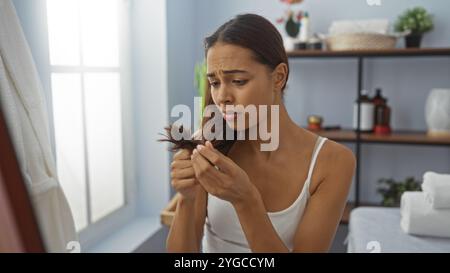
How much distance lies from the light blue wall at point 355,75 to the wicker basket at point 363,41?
0.05 meters

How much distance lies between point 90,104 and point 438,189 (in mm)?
433

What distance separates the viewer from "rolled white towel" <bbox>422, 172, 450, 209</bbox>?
1.50 feet

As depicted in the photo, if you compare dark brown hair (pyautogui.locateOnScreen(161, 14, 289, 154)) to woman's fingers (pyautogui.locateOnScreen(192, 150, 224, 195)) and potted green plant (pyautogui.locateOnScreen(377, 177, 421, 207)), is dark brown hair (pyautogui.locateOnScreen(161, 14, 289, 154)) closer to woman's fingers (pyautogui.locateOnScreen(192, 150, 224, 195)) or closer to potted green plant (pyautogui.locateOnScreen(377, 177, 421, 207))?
woman's fingers (pyautogui.locateOnScreen(192, 150, 224, 195))

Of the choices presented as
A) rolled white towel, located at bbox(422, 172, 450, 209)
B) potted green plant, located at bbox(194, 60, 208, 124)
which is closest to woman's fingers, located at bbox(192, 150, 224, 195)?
potted green plant, located at bbox(194, 60, 208, 124)

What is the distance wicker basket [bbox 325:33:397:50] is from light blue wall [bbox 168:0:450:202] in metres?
0.05

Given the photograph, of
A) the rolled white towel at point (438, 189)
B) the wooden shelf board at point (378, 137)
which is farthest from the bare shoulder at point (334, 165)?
the wooden shelf board at point (378, 137)

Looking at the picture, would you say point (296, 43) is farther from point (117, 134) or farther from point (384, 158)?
point (117, 134)

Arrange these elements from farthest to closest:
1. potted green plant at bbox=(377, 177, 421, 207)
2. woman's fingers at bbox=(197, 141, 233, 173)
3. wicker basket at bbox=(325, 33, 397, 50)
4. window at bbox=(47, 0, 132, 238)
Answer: wicker basket at bbox=(325, 33, 397, 50), potted green plant at bbox=(377, 177, 421, 207), window at bbox=(47, 0, 132, 238), woman's fingers at bbox=(197, 141, 233, 173)

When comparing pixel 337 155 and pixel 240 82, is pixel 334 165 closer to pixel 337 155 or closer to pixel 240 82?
pixel 337 155

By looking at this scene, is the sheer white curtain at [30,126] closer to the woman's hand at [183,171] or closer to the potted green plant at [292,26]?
the woman's hand at [183,171]

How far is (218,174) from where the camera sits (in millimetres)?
306

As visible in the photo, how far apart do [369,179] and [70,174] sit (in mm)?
696

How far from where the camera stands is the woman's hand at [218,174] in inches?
11.9

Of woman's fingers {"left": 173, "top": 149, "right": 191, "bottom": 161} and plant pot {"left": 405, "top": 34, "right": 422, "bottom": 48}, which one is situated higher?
plant pot {"left": 405, "top": 34, "right": 422, "bottom": 48}
